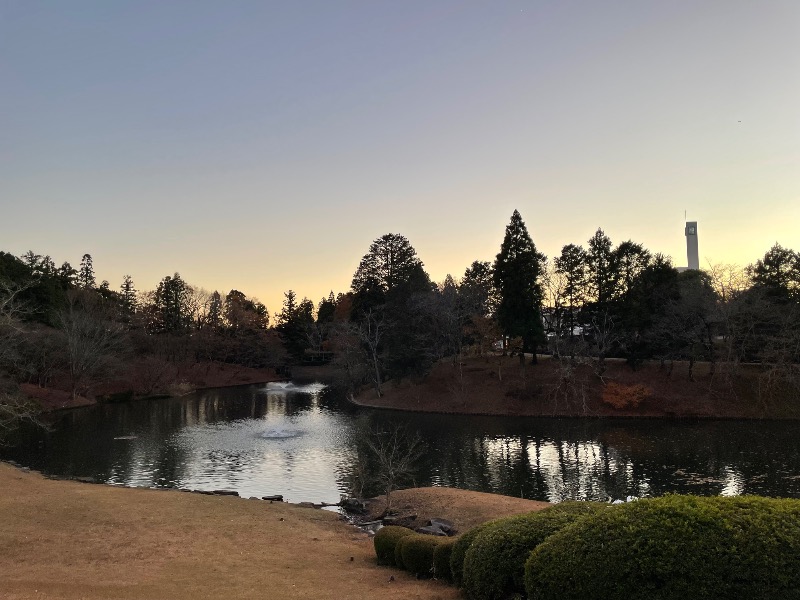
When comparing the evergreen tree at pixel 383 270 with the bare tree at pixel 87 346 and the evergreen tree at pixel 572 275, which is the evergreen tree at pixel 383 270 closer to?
the evergreen tree at pixel 572 275

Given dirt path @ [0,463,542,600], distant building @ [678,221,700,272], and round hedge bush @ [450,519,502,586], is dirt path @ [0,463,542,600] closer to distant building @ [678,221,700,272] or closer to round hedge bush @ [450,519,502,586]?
round hedge bush @ [450,519,502,586]

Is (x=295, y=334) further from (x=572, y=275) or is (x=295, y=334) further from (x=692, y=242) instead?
(x=692, y=242)

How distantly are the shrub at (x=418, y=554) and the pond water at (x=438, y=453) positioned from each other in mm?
11838

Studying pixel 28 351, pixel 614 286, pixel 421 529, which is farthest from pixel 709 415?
pixel 28 351

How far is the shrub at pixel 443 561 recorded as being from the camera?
1101cm

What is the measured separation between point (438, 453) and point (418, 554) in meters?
22.2

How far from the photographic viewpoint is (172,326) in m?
95.1

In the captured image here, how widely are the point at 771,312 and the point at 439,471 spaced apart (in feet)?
115

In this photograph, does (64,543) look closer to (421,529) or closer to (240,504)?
(240,504)

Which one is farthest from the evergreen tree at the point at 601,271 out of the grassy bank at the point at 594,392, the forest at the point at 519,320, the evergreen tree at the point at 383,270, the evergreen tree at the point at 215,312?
the evergreen tree at the point at 215,312

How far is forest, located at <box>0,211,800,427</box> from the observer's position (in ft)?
159

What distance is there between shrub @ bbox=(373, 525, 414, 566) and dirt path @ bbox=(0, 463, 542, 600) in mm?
337

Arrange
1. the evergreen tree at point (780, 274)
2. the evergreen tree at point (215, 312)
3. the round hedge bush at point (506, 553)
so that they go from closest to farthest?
the round hedge bush at point (506, 553) → the evergreen tree at point (780, 274) → the evergreen tree at point (215, 312)

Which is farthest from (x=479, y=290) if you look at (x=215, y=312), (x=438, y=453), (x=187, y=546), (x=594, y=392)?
(x=187, y=546)
